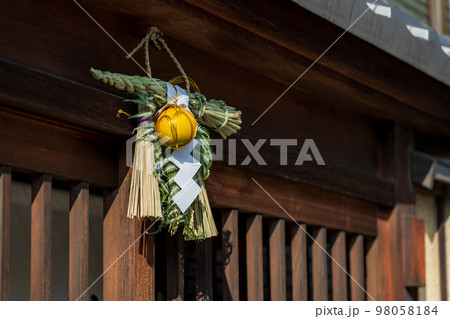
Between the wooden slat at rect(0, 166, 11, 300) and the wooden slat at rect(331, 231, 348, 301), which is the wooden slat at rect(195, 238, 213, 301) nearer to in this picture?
the wooden slat at rect(0, 166, 11, 300)

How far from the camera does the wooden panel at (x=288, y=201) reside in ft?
10.2

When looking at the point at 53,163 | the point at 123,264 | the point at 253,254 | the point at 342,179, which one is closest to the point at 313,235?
the point at 342,179

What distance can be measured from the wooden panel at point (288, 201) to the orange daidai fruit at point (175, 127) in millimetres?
423

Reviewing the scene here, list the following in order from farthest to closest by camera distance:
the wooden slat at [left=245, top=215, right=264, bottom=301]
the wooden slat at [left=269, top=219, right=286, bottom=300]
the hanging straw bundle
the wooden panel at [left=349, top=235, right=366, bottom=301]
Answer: the wooden panel at [left=349, top=235, right=366, bottom=301], the wooden slat at [left=269, top=219, right=286, bottom=300], the wooden slat at [left=245, top=215, right=264, bottom=301], the hanging straw bundle

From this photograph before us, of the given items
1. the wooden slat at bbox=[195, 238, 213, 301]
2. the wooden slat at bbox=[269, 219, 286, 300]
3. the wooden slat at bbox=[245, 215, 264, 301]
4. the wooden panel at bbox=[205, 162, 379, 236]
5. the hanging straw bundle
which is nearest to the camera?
the hanging straw bundle

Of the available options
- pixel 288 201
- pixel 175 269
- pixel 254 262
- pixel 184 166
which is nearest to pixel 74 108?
pixel 184 166

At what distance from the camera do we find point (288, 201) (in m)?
3.43

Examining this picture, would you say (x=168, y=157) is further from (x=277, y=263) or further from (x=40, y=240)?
(x=277, y=263)

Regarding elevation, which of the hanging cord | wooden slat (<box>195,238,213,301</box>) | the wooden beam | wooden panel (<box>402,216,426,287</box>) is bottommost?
wooden slat (<box>195,238,213,301</box>)

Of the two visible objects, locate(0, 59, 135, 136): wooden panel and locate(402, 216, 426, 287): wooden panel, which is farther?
locate(402, 216, 426, 287): wooden panel

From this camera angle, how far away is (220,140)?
3.02 metres

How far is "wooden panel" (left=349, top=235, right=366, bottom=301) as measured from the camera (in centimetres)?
388

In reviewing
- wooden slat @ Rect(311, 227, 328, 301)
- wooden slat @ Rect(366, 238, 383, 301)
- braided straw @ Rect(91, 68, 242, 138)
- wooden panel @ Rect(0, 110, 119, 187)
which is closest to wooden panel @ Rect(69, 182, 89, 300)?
wooden panel @ Rect(0, 110, 119, 187)

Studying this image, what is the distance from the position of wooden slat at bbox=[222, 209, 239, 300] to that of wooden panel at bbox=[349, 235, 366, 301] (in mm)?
936
